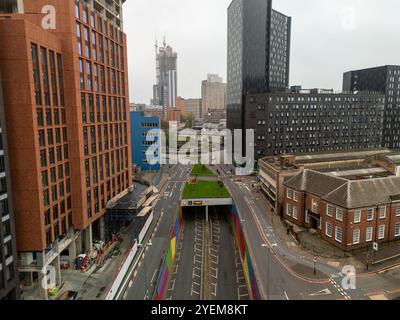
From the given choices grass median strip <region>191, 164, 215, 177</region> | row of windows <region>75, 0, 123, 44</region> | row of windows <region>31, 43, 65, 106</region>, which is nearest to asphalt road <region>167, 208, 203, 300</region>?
row of windows <region>31, 43, 65, 106</region>

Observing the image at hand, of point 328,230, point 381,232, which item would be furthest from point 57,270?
point 381,232

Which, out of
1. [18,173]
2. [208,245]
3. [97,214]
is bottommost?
[208,245]

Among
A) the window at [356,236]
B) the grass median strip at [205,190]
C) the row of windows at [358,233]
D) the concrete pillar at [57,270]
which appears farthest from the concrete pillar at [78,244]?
the window at [356,236]

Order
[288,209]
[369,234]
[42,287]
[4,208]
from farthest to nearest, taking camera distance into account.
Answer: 1. [288,209]
2. [369,234]
3. [42,287]
4. [4,208]

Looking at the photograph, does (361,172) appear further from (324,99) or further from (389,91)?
(389,91)

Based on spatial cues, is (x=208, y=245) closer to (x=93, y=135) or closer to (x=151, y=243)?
(x=151, y=243)

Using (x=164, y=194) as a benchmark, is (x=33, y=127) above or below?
above
